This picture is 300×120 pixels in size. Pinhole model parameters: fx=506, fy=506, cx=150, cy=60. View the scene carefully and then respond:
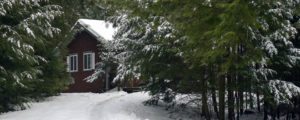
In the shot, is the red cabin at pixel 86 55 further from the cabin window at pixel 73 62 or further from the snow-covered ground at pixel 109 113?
the snow-covered ground at pixel 109 113

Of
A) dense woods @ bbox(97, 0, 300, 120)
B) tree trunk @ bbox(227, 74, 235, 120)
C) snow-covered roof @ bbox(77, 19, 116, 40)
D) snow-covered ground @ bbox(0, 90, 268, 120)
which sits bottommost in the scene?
snow-covered ground @ bbox(0, 90, 268, 120)

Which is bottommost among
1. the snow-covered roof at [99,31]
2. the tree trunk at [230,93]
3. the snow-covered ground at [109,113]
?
the snow-covered ground at [109,113]

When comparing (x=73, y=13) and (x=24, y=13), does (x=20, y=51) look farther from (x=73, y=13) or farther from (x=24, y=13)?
(x=73, y=13)

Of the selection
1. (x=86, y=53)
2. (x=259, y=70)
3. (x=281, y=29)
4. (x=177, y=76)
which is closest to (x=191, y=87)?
(x=177, y=76)

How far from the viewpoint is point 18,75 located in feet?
57.7

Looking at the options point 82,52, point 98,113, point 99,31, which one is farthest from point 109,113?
point 82,52

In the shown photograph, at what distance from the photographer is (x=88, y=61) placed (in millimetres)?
38156

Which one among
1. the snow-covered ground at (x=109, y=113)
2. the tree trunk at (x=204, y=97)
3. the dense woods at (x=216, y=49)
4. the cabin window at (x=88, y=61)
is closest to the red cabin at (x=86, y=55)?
the cabin window at (x=88, y=61)

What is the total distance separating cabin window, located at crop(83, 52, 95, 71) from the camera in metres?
37.7

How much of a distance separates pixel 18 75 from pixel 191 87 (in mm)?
6005

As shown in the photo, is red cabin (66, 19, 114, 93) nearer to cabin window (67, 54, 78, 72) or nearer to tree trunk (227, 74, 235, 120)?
cabin window (67, 54, 78, 72)

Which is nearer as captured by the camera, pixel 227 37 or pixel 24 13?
pixel 227 37

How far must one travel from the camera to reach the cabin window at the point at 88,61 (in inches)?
1483

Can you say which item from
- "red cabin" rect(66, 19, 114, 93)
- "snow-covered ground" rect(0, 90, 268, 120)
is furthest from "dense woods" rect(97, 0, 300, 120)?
"red cabin" rect(66, 19, 114, 93)
